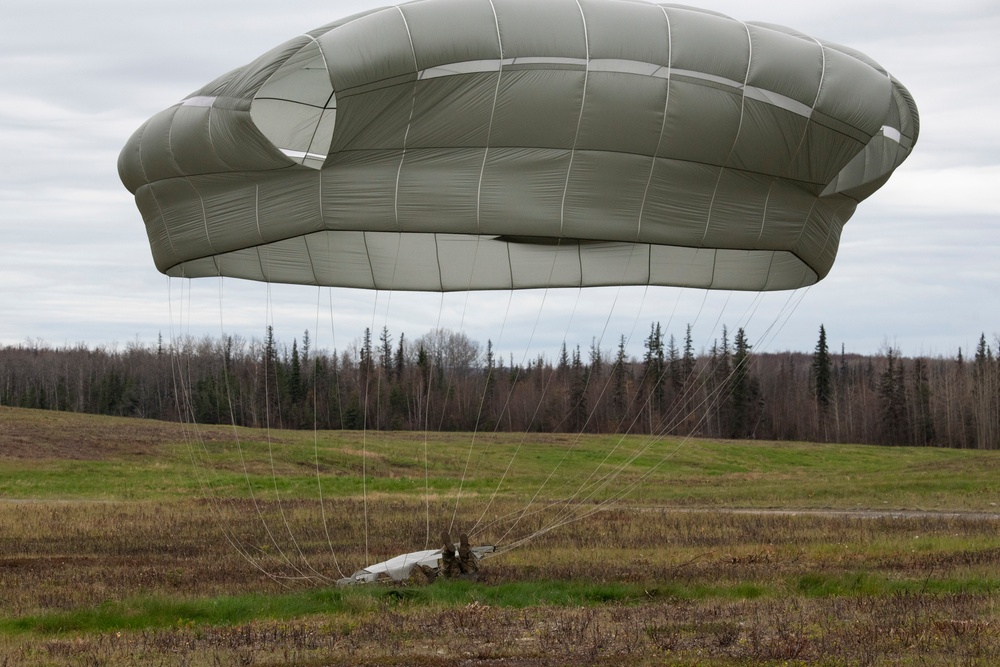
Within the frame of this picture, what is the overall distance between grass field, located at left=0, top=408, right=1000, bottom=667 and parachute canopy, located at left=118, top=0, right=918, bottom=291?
15.6 feet

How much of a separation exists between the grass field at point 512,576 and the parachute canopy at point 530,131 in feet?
15.6

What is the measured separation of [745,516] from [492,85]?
18368 millimetres

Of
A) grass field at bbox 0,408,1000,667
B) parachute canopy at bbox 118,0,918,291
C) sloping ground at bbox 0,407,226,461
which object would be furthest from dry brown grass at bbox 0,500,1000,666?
sloping ground at bbox 0,407,226,461

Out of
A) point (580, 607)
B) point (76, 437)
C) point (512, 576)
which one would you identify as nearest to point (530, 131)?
point (580, 607)

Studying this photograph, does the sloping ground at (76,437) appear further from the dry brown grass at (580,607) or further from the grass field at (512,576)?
the dry brown grass at (580,607)

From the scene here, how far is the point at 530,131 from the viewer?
42.5 feet

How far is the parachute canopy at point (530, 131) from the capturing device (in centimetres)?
1244

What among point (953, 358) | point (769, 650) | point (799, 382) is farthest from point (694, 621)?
point (953, 358)

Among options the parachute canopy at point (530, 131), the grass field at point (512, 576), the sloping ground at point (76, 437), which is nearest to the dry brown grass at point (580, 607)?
the grass field at point (512, 576)

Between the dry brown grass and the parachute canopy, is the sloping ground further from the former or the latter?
the parachute canopy

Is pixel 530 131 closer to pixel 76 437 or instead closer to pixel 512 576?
pixel 512 576

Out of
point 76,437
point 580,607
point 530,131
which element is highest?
point 530,131

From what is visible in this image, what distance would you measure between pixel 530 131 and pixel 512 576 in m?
6.75

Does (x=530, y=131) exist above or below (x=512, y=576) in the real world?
above
